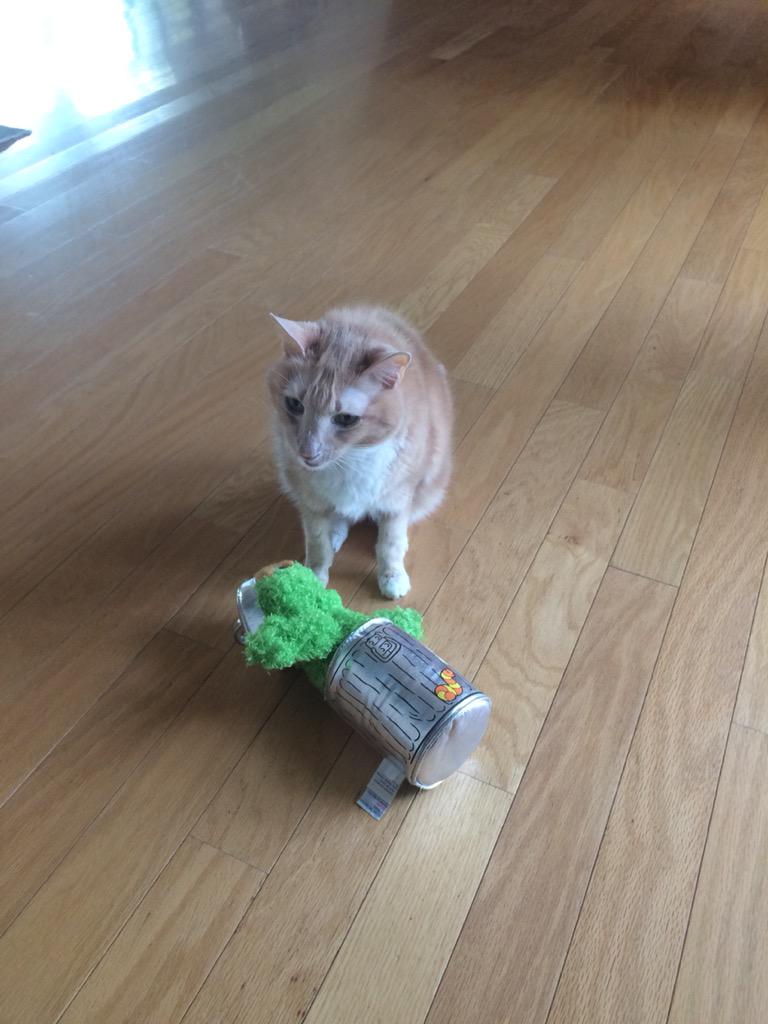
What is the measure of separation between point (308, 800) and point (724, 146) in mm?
2678

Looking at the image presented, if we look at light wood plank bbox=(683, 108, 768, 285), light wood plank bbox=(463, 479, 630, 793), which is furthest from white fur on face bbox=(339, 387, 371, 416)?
light wood plank bbox=(683, 108, 768, 285)

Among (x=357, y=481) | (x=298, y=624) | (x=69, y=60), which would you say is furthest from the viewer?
(x=69, y=60)

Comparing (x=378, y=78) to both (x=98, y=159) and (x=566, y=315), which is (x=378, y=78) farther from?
(x=566, y=315)

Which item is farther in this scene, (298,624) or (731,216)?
(731,216)

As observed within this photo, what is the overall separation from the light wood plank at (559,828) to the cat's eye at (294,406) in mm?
590

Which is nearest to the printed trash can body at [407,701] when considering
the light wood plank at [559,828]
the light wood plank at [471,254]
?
the light wood plank at [559,828]

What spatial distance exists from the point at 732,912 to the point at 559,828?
0.75 ft

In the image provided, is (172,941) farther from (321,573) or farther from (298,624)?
(321,573)

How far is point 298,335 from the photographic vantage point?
3.48ft

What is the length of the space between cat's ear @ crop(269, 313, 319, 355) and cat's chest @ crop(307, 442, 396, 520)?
18cm

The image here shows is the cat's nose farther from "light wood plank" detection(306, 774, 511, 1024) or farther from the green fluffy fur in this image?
"light wood plank" detection(306, 774, 511, 1024)

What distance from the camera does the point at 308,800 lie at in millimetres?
1049

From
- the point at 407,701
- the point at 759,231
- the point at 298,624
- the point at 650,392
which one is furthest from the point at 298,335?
the point at 759,231

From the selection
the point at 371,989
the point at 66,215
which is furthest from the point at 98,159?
the point at 371,989
